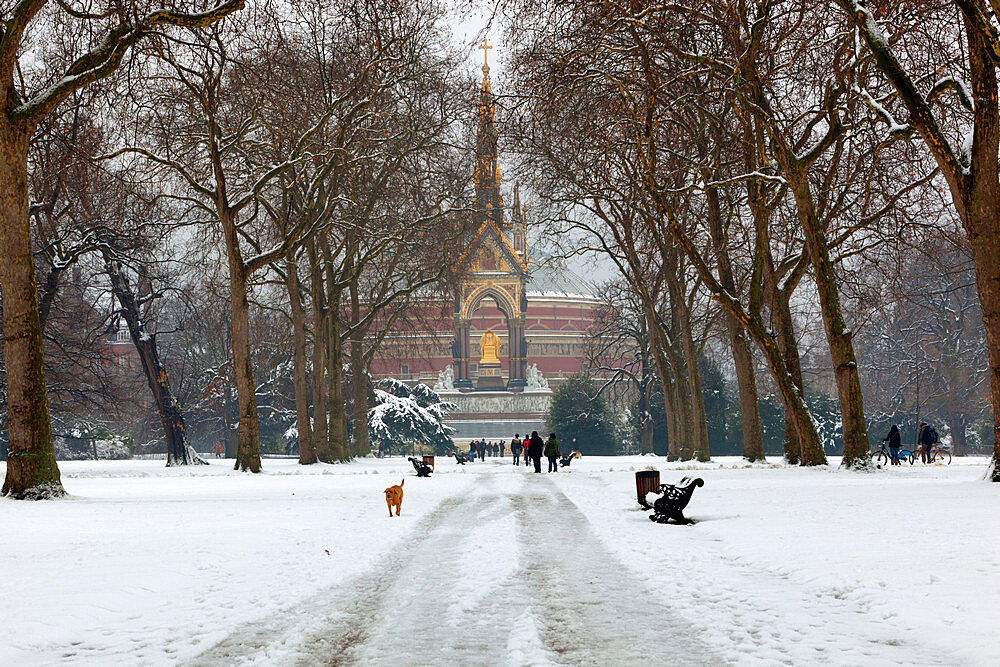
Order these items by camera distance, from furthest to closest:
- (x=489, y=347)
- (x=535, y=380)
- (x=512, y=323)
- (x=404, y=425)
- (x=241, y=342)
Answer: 1. (x=489, y=347)
2. (x=512, y=323)
3. (x=535, y=380)
4. (x=404, y=425)
5. (x=241, y=342)

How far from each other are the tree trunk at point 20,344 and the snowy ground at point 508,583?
2.68 ft

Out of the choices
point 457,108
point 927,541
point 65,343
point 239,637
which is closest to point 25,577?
point 239,637

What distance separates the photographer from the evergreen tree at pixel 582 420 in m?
56.8

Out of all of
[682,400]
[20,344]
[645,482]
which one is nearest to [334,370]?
[682,400]

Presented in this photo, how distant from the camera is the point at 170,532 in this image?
1174 centimetres

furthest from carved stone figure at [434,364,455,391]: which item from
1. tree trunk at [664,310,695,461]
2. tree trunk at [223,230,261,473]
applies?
tree trunk at [223,230,261,473]

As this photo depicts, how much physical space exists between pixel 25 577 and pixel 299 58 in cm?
2356

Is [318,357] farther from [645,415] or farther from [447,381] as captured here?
[447,381]

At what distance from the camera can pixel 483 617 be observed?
700 cm

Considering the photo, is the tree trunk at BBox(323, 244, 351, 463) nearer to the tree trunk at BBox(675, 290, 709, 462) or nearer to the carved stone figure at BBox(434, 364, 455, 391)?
the tree trunk at BBox(675, 290, 709, 462)

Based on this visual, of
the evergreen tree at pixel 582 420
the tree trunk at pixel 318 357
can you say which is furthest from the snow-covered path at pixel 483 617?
the evergreen tree at pixel 582 420

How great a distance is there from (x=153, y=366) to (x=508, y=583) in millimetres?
27835

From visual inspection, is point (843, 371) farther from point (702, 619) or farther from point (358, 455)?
point (358, 455)

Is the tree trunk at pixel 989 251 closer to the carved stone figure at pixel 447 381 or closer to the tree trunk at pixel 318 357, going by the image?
the tree trunk at pixel 318 357
